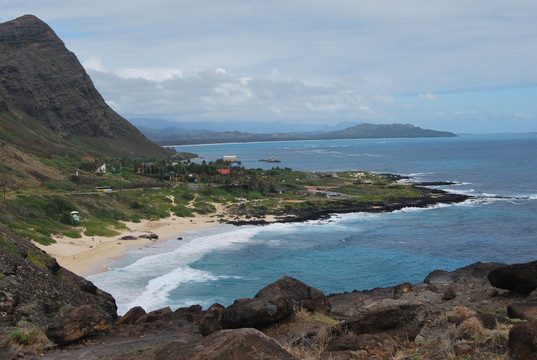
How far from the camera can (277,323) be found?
49.1 ft

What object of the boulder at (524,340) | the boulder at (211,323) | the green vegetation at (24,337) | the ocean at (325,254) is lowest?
the ocean at (325,254)

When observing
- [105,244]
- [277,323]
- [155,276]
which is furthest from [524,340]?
[105,244]

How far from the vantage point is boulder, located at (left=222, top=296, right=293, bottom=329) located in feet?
46.7

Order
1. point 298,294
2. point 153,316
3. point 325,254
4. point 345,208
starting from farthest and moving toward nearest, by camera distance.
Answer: point 345,208
point 325,254
point 153,316
point 298,294

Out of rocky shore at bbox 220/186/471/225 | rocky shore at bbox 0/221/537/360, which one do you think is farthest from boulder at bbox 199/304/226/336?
rocky shore at bbox 220/186/471/225

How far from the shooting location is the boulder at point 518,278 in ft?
60.4

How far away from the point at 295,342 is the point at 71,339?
23.2 ft

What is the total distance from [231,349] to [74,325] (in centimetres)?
855

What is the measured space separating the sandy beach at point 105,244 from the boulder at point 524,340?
106ft

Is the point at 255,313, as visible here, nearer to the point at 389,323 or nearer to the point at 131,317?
the point at 389,323

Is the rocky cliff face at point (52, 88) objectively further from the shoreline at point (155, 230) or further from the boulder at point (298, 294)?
the boulder at point (298, 294)

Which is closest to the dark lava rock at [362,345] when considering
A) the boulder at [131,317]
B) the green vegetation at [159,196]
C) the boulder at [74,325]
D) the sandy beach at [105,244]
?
the boulder at [74,325]

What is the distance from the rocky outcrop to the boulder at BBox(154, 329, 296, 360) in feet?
27.6

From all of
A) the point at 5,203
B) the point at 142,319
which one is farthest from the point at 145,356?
the point at 5,203
